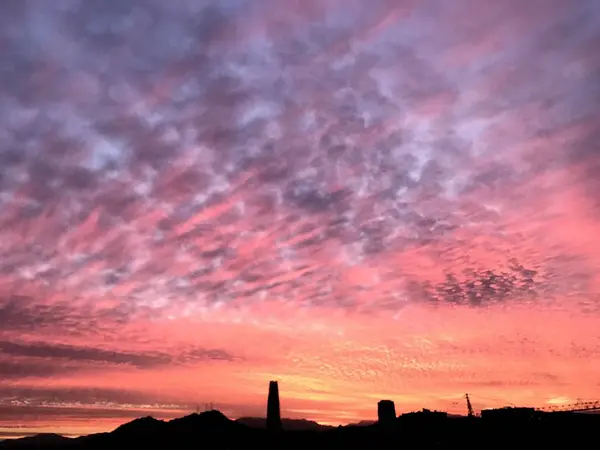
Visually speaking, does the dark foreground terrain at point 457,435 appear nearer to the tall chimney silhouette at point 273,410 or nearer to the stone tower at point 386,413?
the stone tower at point 386,413

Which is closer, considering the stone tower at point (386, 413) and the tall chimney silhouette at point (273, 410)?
the stone tower at point (386, 413)

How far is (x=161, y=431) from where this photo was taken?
70750 millimetres

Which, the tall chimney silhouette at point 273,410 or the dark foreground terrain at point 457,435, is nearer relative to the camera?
the dark foreground terrain at point 457,435

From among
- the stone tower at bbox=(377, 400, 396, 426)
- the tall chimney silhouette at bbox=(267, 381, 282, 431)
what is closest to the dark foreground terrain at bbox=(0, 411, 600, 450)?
the stone tower at bbox=(377, 400, 396, 426)

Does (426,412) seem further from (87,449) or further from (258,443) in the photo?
(87,449)

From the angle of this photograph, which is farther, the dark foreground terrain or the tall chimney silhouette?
the tall chimney silhouette

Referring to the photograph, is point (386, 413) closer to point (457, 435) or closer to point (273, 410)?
point (457, 435)

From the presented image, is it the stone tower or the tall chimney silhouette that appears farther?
the tall chimney silhouette

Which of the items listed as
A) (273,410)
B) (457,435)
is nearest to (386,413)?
(457,435)

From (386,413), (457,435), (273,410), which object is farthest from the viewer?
(273,410)

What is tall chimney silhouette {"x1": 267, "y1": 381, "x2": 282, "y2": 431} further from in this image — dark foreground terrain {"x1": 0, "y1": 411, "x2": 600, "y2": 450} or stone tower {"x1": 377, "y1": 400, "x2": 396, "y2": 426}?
stone tower {"x1": 377, "y1": 400, "x2": 396, "y2": 426}

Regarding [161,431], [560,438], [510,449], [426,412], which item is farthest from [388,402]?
[161,431]

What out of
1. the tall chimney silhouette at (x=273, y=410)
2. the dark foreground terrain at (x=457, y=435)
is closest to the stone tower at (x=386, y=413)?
the dark foreground terrain at (x=457, y=435)

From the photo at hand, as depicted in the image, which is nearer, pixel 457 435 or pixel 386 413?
pixel 386 413
